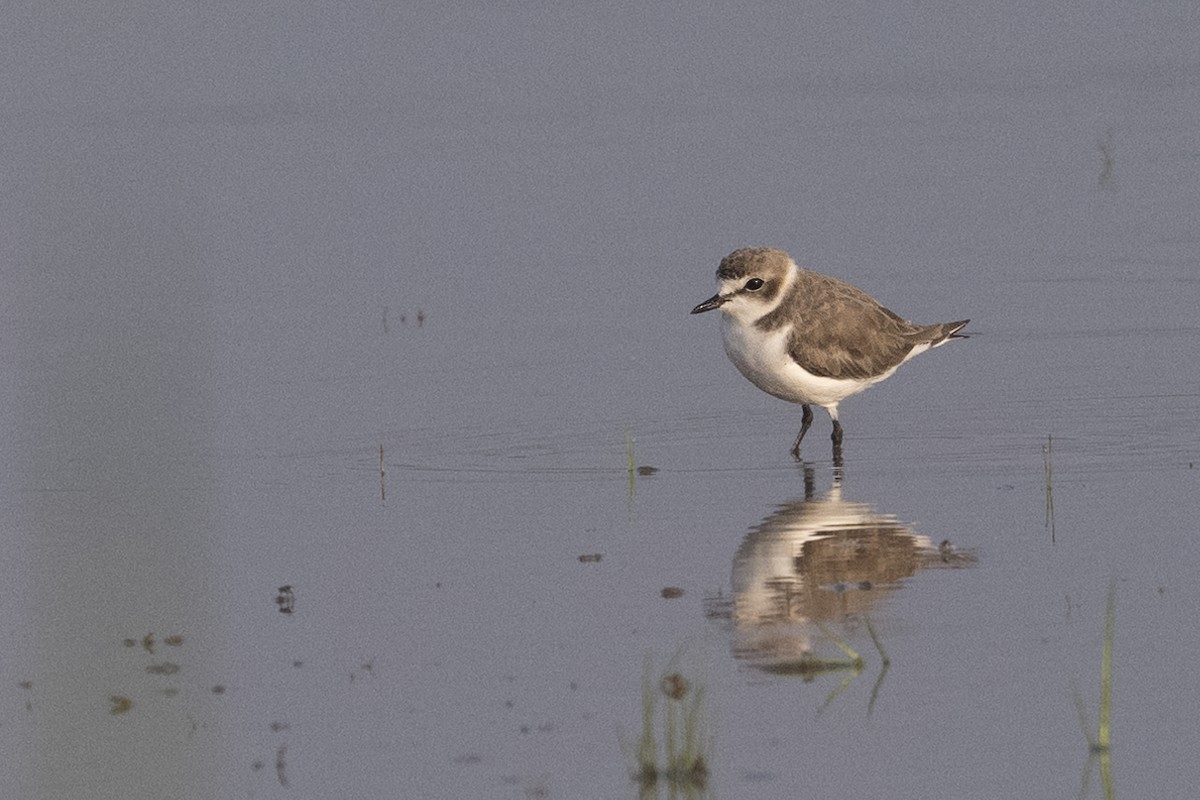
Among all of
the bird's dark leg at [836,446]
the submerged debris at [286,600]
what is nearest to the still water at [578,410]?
the submerged debris at [286,600]

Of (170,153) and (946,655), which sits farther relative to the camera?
(170,153)

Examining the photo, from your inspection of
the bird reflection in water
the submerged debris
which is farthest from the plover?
the submerged debris

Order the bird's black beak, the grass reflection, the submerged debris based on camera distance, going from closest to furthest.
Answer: the grass reflection → the submerged debris → the bird's black beak

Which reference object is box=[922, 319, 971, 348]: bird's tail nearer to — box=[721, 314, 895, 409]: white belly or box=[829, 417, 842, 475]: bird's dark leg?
box=[721, 314, 895, 409]: white belly

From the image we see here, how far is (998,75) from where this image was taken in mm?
22359

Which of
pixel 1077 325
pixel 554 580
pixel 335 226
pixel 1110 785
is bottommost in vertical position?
pixel 1110 785

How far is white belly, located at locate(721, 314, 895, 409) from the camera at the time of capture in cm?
1271

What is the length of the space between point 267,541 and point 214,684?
90.7 inches

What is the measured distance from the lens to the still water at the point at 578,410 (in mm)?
7723

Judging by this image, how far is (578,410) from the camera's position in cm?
1313

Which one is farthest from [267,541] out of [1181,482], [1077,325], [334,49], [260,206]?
[334,49]

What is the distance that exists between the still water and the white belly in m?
0.28

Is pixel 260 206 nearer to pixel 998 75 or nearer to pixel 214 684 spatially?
pixel 998 75

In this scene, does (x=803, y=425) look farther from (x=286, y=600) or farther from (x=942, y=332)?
(x=286, y=600)
